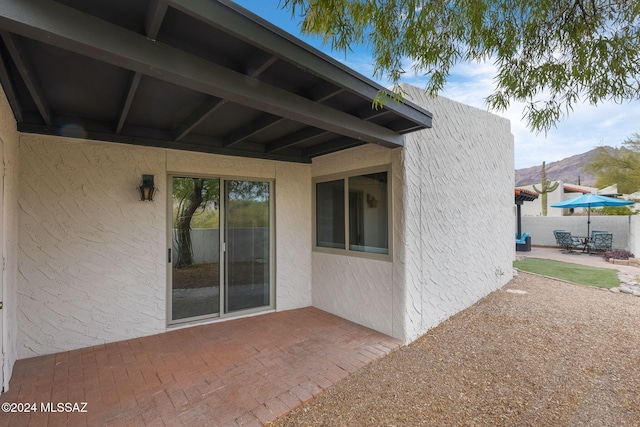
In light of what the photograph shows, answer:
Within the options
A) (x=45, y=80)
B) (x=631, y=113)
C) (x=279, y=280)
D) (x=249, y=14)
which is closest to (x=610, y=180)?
(x=631, y=113)

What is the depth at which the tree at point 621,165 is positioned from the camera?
14.9 meters

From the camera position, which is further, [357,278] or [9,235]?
[357,278]

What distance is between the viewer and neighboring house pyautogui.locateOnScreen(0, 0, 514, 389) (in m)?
2.24

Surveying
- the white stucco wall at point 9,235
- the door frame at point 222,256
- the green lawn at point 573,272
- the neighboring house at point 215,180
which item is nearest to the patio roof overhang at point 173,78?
the neighboring house at point 215,180

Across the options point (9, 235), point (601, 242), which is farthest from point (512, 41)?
point (601, 242)

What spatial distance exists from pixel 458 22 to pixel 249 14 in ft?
5.84

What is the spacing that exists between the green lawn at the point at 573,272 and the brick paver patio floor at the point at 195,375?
6.51 meters

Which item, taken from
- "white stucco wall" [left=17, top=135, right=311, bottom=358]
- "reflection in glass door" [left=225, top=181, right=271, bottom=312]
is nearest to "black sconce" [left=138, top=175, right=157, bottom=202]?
"white stucco wall" [left=17, top=135, right=311, bottom=358]

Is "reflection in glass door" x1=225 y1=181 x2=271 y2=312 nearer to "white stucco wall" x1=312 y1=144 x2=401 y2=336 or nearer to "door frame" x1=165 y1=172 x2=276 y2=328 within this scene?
"door frame" x1=165 y1=172 x2=276 y2=328

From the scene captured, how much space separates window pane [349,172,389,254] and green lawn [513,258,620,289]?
6168mm

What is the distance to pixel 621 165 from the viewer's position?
1609 cm

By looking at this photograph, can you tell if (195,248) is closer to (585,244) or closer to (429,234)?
(429,234)

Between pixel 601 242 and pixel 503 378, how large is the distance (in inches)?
514

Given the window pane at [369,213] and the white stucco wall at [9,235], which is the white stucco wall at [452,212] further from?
the white stucco wall at [9,235]
